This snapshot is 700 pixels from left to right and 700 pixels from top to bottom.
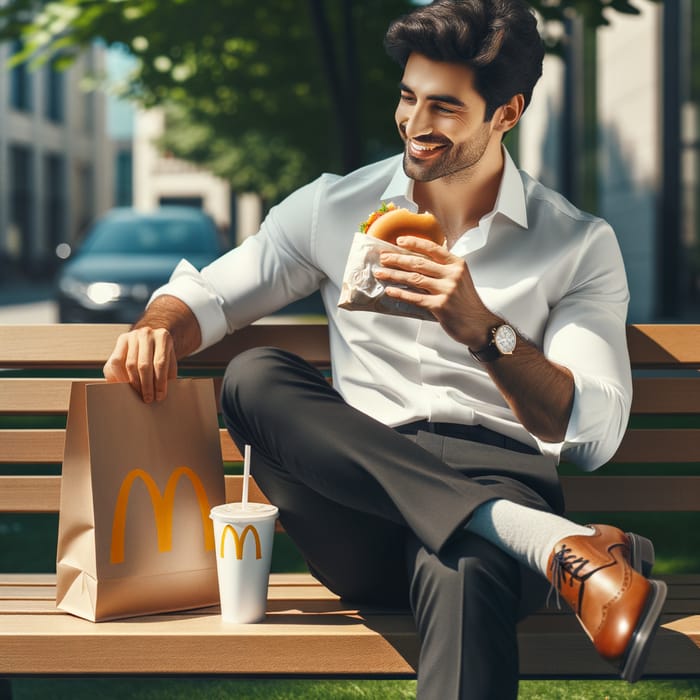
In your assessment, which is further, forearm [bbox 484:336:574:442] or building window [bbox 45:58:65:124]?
building window [bbox 45:58:65:124]

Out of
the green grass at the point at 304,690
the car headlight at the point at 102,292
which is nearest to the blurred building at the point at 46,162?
the car headlight at the point at 102,292

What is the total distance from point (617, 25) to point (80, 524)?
16393 millimetres

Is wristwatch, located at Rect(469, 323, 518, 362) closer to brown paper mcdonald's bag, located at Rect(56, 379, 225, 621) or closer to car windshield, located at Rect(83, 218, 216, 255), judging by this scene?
brown paper mcdonald's bag, located at Rect(56, 379, 225, 621)

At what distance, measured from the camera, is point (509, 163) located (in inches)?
121

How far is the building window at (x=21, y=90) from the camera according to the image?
1613 inches

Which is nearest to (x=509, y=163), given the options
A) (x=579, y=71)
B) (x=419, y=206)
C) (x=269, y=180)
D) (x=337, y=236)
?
(x=419, y=206)

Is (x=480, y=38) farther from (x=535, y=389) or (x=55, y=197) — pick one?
(x=55, y=197)

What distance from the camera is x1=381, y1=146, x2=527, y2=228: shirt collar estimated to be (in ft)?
9.77

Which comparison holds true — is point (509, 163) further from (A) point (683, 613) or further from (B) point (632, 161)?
(B) point (632, 161)

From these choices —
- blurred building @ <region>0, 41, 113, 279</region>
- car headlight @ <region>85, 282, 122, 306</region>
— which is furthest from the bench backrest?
blurred building @ <region>0, 41, 113, 279</region>

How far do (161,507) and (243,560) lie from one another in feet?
0.79

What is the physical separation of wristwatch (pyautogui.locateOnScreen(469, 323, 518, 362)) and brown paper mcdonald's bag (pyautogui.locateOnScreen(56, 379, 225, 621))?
0.66 meters

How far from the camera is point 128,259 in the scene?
1191cm

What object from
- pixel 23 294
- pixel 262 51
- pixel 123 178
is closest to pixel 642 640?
pixel 262 51
